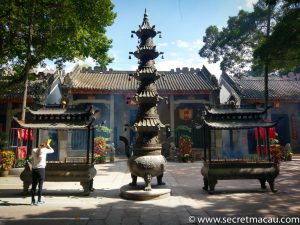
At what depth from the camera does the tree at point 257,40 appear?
443 inches

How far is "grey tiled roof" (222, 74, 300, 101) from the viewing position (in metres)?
20.3

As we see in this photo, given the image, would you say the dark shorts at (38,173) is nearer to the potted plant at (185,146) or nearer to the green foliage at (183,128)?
the potted plant at (185,146)

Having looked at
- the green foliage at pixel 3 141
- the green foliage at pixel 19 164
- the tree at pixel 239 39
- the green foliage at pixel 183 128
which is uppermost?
the tree at pixel 239 39

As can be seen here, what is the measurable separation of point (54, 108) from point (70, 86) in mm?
10985

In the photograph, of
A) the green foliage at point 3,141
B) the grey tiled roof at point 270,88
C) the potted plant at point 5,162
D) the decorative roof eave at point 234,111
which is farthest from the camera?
the grey tiled roof at point 270,88

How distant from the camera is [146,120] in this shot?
759 cm

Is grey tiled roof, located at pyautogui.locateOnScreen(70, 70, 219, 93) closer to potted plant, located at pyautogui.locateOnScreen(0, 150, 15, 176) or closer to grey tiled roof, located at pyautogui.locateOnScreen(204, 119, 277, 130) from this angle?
potted plant, located at pyautogui.locateOnScreen(0, 150, 15, 176)

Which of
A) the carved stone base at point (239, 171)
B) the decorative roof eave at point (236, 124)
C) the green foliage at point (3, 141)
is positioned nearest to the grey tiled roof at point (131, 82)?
the green foliage at point (3, 141)

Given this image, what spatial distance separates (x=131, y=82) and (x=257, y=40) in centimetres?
1393

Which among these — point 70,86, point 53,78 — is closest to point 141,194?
point 70,86

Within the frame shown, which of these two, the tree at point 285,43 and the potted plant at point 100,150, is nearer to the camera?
the tree at point 285,43

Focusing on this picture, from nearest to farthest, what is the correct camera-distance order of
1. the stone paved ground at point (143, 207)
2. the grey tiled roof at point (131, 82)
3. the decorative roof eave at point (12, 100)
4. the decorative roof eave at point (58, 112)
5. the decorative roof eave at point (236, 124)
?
the stone paved ground at point (143, 207) < the decorative roof eave at point (236, 124) < the decorative roof eave at point (58, 112) < the decorative roof eave at point (12, 100) < the grey tiled roof at point (131, 82)

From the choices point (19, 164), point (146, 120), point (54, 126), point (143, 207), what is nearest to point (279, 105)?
point (146, 120)

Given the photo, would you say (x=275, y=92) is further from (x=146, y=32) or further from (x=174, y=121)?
(x=146, y=32)
